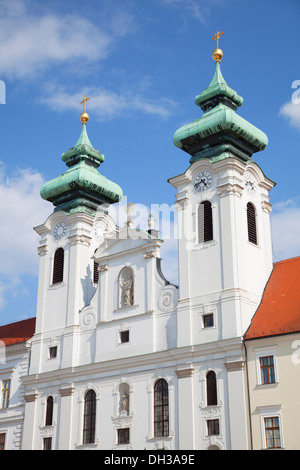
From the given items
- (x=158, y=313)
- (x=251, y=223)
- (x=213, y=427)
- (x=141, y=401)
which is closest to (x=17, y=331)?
(x=158, y=313)

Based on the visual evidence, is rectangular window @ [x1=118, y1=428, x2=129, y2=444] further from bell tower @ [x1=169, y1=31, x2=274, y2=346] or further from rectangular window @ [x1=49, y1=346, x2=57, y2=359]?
rectangular window @ [x1=49, y1=346, x2=57, y2=359]

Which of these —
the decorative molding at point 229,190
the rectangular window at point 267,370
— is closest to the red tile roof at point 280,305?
the rectangular window at point 267,370

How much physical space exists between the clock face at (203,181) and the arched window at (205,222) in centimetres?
68

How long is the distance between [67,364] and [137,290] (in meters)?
4.77

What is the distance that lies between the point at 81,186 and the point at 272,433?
15.7 m

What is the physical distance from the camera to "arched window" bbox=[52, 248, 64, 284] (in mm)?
32750

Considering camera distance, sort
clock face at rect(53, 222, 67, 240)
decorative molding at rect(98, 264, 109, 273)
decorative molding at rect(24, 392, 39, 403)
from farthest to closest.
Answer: clock face at rect(53, 222, 67, 240) < decorative molding at rect(24, 392, 39, 403) < decorative molding at rect(98, 264, 109, 273)

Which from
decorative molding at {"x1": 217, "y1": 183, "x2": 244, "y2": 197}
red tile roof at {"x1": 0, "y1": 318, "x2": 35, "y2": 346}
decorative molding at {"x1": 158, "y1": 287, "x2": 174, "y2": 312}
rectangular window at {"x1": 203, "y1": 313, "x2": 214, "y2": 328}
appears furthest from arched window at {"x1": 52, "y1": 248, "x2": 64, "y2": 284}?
decorative molding at {"x1": 217, "y1": 183, "x2": 244, "y2": 197}

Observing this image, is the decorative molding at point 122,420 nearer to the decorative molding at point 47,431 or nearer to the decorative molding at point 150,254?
the decorative molding at point 47,431

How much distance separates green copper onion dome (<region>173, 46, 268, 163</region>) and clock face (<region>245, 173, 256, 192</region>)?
0.94 meters

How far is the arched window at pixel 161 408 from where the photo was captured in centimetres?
2585

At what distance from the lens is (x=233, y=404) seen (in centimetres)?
2416

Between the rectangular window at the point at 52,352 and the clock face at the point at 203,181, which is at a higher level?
the clock face at the point at 203,181

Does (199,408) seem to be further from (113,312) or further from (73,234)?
(73,234)
